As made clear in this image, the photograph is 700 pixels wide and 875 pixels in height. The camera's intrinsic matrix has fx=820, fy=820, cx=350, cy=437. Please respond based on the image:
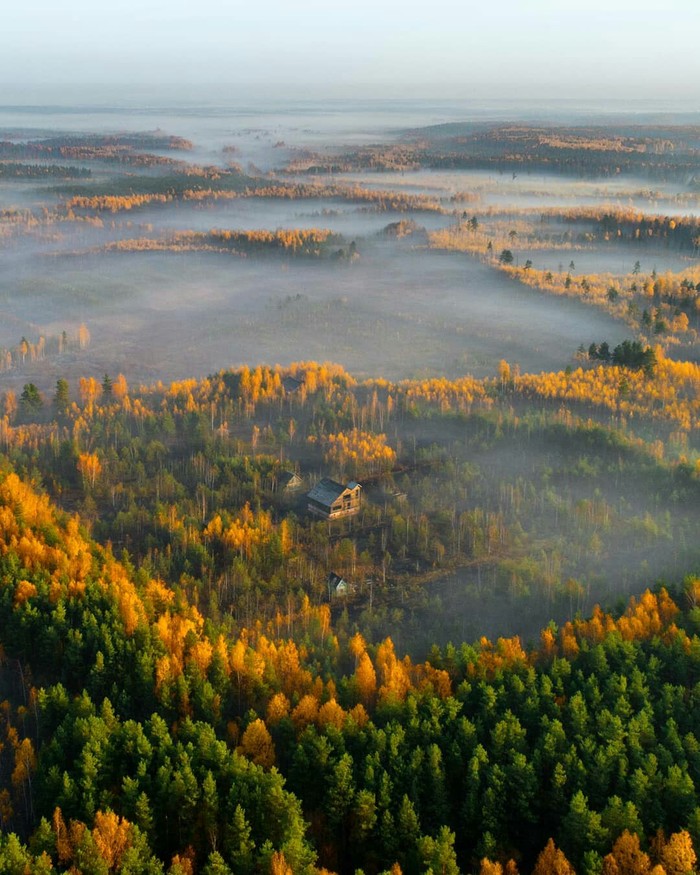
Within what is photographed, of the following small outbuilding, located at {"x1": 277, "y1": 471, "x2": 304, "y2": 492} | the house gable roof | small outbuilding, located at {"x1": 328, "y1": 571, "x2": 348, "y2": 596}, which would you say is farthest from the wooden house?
small outbuilding, located at {"x1": 328, "y1": 571, "x2": 348, "y2": 596}

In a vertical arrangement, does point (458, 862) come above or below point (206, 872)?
below

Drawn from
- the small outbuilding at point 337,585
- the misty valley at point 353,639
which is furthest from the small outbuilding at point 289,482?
the small outbuilding at point 337,585

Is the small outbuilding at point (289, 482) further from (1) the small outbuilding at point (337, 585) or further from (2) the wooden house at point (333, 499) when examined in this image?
(1) the small outbuilding at point (337, 585)

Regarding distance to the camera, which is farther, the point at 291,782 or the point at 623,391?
the point at 623,391

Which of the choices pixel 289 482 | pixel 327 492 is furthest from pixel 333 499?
pixel 289 482

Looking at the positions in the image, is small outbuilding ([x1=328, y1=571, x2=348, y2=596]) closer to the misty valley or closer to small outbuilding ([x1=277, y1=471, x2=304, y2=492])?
the misty valley

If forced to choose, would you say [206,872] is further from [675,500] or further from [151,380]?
[151,380]

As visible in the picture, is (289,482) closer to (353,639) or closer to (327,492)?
(327,492)

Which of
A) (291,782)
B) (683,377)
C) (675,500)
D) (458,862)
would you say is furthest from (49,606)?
(683,377)

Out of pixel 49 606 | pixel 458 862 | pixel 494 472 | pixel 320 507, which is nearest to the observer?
pixel 458 862

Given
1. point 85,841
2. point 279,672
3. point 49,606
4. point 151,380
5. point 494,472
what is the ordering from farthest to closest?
point 151,380
point 494,472
point 49,606
point 279,672
point 85,841
